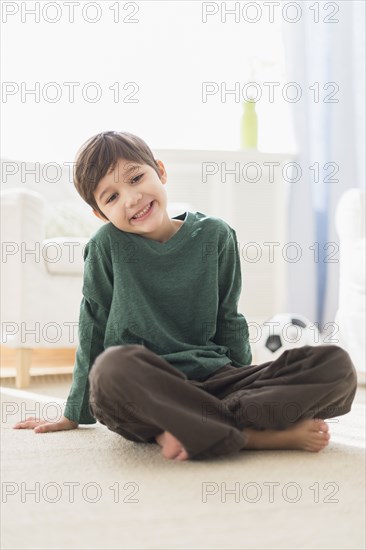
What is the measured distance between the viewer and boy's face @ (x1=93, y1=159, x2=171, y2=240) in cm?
137

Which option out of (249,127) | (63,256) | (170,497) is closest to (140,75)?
(249,127)

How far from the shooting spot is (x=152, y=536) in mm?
894

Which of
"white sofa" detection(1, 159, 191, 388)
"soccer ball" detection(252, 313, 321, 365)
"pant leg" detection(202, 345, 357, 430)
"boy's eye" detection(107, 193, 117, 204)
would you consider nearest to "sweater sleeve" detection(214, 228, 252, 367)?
Result: "pant leg" detection(202, 345, 357, 430)

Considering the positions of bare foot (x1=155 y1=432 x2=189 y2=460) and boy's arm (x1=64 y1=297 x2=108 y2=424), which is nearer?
bare foot (x1=155 y1=432 x2=189 y2=460)

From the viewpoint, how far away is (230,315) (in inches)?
57.1

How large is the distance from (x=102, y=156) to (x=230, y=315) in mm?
385

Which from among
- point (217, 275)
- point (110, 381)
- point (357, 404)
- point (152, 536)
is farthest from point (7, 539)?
point (357, 404)

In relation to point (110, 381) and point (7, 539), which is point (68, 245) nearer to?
point (110, 381)

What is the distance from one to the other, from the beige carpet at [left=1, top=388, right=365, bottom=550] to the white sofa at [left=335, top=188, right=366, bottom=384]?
85 centimetres

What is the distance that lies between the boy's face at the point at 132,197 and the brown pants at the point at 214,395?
0.27 m

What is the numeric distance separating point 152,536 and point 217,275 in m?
0.64

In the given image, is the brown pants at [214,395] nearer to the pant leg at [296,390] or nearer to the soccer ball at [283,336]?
the pant leg at [296,390]

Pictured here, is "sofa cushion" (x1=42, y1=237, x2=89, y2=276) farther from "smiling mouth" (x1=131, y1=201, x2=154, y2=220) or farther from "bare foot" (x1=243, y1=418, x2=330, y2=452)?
"bare foot" (x1=243, y1=418, x2=330, y2=452)

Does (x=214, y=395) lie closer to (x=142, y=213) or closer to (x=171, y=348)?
(x=171, y=348)
